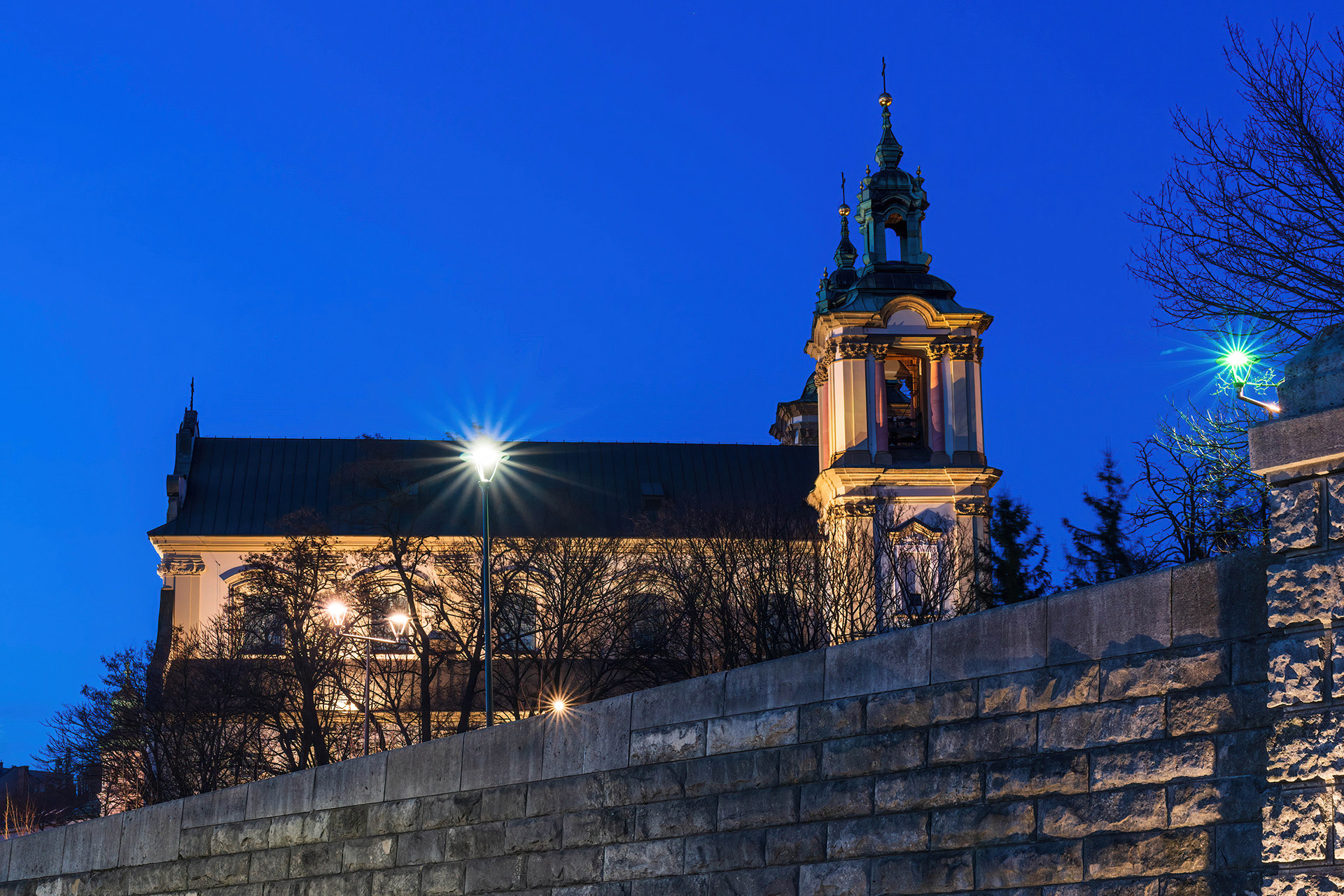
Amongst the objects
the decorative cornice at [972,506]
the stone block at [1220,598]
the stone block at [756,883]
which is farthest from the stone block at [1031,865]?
the decorative cornice at [972,506]

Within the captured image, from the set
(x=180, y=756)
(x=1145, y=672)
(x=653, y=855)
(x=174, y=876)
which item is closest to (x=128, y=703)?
(x=180, y=756)

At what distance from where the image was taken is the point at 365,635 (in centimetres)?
4516

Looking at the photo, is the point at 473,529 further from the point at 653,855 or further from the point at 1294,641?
the point at 1294,641

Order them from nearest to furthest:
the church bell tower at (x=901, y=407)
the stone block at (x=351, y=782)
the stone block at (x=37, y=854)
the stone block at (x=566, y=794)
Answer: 1. the stone block at (x=566, y=794)
2. the stone block at (x=351, y=782)
3. the stone block at (x=37, y=854)
4. the church bell tower at (x=901, y=407)

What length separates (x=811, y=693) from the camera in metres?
10.1

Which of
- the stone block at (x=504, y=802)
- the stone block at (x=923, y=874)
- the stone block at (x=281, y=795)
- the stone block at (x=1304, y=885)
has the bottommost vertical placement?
the stone block at (x=1304, y=885)

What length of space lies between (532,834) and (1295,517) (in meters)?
7.23

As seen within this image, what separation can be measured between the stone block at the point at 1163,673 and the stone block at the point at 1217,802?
0.44m

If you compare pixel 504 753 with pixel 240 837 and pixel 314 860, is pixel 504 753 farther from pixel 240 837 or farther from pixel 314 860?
pixel 240 837

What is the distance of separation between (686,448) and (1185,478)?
151ft

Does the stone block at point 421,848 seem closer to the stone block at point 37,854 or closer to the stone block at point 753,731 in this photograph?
the stone block at point 753,731

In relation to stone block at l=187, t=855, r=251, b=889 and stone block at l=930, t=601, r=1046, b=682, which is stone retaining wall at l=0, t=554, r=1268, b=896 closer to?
stone block at l=930, t=601, r=1046, b=682

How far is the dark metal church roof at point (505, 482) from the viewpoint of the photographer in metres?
59.3

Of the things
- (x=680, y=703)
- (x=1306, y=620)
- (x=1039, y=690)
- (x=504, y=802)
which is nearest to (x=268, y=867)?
(x=504, y=802)
